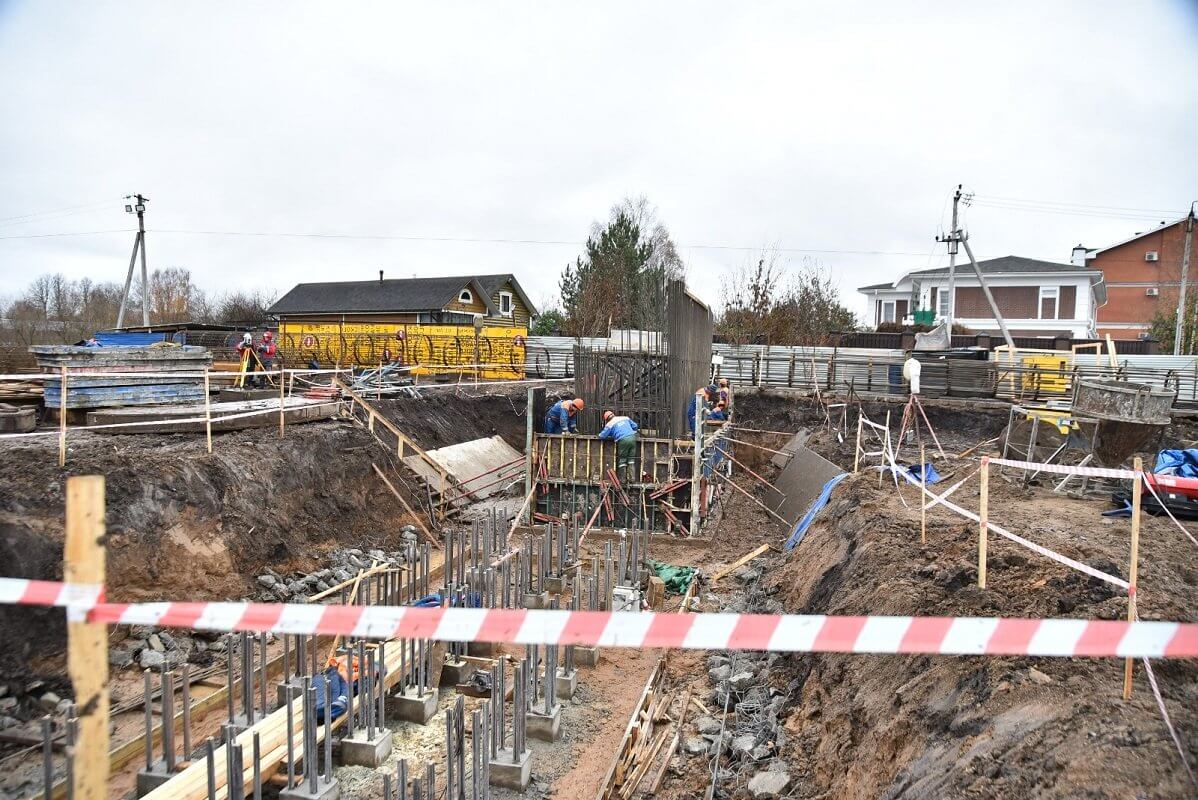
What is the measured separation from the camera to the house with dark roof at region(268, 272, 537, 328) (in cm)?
3331

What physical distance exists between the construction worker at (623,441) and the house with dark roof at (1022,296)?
31.2m

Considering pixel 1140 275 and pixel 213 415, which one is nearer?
pixel 213 415

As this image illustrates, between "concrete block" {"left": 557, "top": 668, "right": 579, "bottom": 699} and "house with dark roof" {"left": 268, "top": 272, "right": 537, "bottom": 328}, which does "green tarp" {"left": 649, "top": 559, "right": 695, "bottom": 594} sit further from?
"house with dark roof" {"left": 268, "top": 272, "right": 537, "bottom": 328}

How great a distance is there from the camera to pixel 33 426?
10.6 metres

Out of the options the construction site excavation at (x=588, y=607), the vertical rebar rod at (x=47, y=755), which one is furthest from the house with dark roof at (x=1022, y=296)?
the vertical rebar rod at (x=47, y=755)

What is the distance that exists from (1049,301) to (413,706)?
42.2 metres

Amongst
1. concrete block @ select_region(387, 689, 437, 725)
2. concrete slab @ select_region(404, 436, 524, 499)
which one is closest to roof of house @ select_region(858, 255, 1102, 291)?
concrete slab @ select_region(404, 436, 524, 499)

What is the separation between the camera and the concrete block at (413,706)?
615cm

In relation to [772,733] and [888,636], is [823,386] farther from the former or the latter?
[888,636]

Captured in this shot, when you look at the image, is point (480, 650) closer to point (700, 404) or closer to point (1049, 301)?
point (700, 404)

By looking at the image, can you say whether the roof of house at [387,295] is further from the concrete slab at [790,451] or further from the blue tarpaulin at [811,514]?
the blue tarpaulin at [811,514]

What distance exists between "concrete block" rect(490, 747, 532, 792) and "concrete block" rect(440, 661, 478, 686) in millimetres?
1632

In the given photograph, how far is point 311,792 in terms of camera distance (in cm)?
481

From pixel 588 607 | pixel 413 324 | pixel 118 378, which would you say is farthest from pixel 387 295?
pixel 588 607
